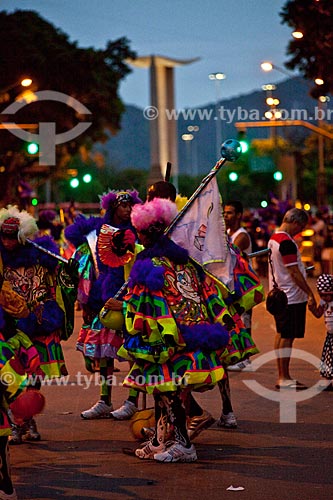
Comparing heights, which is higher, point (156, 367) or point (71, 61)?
point (71, 61)

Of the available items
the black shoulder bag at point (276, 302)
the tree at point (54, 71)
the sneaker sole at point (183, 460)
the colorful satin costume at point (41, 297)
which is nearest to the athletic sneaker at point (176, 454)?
the sneaker sole at point (183, 460)

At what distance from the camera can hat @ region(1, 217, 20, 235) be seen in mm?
8945

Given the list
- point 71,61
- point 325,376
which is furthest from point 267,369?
point 71,61

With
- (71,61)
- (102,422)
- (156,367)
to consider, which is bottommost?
(102,422)

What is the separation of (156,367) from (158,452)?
2.34 feet

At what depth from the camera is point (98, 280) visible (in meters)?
10.1

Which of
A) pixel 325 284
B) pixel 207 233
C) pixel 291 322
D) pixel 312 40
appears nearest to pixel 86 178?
pixel 312 40

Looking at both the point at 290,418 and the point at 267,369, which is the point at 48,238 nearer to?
the point at 290,418

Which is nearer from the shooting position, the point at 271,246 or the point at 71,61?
the point at 271,246

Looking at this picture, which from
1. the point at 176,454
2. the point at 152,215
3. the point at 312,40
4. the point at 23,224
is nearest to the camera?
the point at 152,215

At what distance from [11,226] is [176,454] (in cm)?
216

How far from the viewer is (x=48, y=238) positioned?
9430 mm

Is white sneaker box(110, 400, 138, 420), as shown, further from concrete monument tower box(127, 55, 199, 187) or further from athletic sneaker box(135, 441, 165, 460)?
concrete monument tower box(127, 55, 199, 187)

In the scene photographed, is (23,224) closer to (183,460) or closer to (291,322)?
(183,460)
